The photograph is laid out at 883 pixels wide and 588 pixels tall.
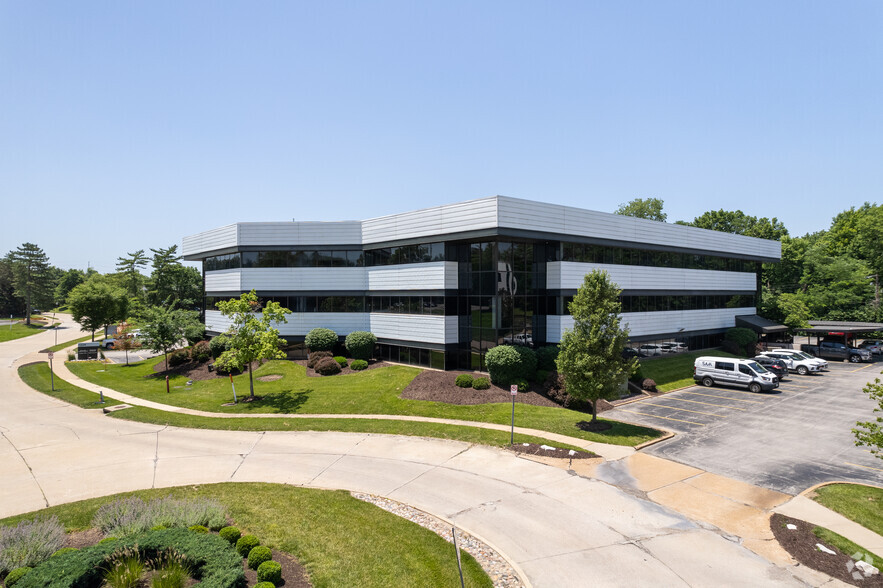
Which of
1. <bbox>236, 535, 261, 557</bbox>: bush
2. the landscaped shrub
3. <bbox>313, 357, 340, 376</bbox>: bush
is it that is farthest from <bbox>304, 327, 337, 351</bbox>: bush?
<bbox>236, 535, 261, 557</bbox>: bush

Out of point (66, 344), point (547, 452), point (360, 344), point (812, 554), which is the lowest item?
point (812, 554)

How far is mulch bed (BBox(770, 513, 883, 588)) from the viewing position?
400 inches

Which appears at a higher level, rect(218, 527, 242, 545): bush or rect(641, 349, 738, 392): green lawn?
rect(218, 527, 242, 545): bush

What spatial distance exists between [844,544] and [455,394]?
1812 centimetres

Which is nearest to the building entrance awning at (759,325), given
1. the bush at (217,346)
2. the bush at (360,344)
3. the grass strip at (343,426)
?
the grass strip at (343,426)

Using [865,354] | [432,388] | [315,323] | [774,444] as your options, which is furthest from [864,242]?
[315,323]

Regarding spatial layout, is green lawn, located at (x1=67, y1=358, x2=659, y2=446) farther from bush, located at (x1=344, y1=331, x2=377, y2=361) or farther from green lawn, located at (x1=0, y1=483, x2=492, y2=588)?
green lawn, located at (x1=0, y1=483, x2=492, y2=588)

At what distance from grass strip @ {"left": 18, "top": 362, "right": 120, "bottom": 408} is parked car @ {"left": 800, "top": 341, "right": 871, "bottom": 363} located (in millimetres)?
61010

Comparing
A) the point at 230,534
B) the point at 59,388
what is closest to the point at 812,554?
the point at 230,534

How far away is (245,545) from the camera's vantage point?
10.5 metres

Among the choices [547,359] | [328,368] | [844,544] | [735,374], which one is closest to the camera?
[844,544]

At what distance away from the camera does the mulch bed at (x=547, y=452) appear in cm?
1795

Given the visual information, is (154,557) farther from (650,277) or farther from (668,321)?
(668,321)

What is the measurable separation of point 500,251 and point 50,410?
29153 mm
